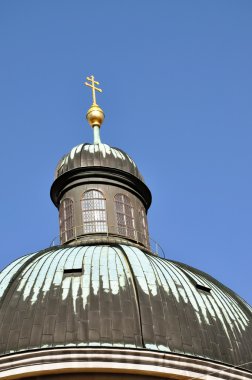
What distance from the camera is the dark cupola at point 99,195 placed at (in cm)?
3088

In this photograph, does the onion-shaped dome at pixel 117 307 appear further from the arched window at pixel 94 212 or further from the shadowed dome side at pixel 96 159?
the shadowed dome side at pixel 96 159

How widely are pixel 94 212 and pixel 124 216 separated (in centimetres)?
99

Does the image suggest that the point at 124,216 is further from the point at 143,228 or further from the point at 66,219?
the point at 66,219

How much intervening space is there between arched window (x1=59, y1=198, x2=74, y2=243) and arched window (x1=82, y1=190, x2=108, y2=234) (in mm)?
503

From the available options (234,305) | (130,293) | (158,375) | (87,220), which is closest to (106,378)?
(158,375)

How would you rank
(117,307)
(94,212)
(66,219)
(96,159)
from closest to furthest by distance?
(117,307) < (94,212) < (66,219) < (96,159)

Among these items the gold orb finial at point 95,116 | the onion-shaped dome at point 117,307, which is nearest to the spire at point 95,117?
the gold orb finial at point 95,116

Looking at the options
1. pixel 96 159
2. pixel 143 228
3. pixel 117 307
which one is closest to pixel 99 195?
pixel 96 159

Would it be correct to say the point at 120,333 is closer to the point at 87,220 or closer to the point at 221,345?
the point at 221,345

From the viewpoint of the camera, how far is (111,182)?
104ft

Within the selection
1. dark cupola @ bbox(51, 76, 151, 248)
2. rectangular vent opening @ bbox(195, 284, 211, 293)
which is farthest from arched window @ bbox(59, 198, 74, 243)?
rectangular vent opening @ bbox(195, 284, 211, 293)

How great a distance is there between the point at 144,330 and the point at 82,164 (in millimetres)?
9178

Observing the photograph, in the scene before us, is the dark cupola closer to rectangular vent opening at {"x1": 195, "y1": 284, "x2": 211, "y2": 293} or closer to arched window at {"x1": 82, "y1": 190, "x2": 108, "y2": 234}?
arched window at {"x1": 82, "y1": 190, "x2": 108, "y2": 234}

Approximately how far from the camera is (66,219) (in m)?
31.6
